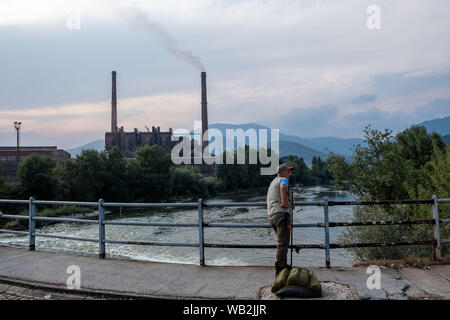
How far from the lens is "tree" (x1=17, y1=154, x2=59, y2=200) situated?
55.8 meters

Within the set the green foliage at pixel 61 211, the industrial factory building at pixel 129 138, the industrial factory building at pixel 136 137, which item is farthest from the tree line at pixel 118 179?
the industrial factory building at pixel 129 138

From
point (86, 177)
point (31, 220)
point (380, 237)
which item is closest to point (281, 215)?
point (31, 220)

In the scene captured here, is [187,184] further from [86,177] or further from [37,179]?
[37,179]

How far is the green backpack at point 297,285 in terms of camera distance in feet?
18.4

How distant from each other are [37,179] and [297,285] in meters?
57.3

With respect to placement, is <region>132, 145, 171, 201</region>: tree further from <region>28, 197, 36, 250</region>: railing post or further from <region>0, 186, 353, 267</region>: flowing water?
<region>28, 197, 36, 250</region>: railing post

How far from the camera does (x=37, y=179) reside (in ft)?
183

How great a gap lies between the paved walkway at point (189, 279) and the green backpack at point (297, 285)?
263 millimetres

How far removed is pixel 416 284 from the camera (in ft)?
20.4

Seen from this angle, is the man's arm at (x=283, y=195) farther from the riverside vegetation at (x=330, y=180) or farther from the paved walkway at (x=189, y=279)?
the paved walkway at (x=189, y=279)
